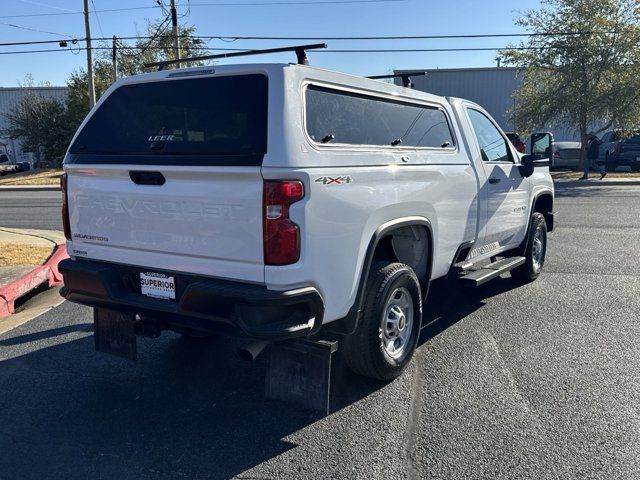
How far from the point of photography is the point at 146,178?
353 centimetres

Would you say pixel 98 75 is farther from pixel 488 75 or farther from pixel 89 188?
pixel 89 188

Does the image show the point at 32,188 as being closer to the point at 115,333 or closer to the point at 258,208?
the point at 115,333

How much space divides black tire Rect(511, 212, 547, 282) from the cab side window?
1.08m

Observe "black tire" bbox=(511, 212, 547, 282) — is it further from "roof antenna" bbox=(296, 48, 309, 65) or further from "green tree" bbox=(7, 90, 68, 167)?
"green tree" bbox=(7, 90, 68, 167)

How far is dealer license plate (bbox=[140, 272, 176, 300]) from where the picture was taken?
3562mm

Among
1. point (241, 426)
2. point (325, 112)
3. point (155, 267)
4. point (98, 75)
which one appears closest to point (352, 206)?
point (325, 112)

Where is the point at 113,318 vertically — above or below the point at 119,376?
above

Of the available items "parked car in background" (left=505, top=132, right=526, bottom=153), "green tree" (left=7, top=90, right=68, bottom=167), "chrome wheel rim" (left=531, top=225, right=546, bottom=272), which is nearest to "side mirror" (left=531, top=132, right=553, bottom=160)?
"chrome wheel rim" (left=531, top=225, right=546, bottom=272)

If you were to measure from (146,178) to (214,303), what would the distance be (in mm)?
921

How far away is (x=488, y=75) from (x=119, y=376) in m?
39.0

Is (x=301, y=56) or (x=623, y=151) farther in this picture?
(x=623, y=151)

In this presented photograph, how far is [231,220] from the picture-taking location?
3199mm

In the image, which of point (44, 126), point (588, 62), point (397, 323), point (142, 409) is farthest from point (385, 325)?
point (44, 126)

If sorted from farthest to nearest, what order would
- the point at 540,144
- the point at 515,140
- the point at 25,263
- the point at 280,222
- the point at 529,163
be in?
the point at 515,140, the point at 25,263, the point at 540,144, the point at 529,163, the point at 280,222
